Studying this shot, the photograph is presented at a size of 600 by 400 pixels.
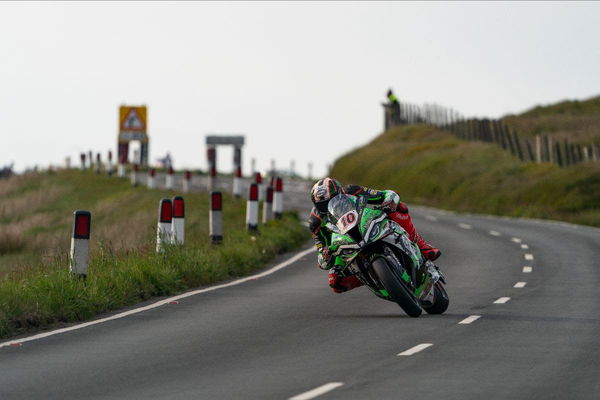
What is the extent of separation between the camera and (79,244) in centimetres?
1736

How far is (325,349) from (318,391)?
2720mm

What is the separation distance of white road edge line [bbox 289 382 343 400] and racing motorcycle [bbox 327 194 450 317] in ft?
14.5

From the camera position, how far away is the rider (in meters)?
15.5

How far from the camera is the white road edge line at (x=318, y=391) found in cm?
1012

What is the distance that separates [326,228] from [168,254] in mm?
5497

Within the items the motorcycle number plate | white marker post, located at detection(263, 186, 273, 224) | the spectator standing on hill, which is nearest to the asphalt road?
the motorcycle number plate

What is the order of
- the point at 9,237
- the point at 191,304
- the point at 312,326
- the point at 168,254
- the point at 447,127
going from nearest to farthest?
the point at 312,326, the point at 191,304, the point at 168,254, the point at 9,237, the point at 447,127

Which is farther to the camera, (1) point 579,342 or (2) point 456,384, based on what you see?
(1) point 579,342

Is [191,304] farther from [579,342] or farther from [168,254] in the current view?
[579,342]

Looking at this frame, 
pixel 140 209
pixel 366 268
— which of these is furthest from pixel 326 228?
pixel 140 209

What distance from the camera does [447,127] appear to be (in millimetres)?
81062

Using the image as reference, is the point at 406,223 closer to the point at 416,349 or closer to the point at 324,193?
the point at 324,193

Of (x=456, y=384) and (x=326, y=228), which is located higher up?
(x=326, y=228)

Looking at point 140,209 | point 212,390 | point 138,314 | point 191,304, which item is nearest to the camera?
point 212,390
